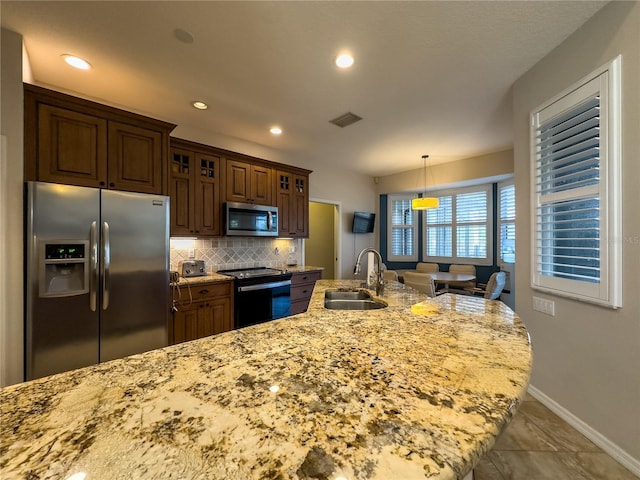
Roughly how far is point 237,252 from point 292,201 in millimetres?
1147

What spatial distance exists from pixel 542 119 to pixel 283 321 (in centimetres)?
253

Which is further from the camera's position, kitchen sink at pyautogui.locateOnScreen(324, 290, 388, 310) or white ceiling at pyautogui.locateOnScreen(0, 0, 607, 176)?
kitchen sink at pyautogui.locateOnScreen(324, 290, 388, 310)

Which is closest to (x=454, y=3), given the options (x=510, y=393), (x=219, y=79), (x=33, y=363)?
(x=219, y=79)

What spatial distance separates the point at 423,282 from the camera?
12.1 feet

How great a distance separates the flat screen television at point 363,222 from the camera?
5473mm

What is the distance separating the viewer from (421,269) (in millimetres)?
5457

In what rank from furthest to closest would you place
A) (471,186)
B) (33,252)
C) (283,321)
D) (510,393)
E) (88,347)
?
1. (471,186)
2. (88,347)
3. (33,252)
4. (283,321)
5. (510,393)

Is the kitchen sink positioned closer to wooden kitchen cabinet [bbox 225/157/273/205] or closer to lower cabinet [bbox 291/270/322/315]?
lower cabinet [bbox 291/270/322/315]

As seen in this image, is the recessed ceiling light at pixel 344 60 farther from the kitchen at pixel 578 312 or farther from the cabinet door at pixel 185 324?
the cabinet door at pixel 185 324

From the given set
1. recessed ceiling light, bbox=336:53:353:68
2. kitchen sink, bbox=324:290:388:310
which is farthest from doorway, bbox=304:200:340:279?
recessed ceiling light, bbox=336:53:353:68

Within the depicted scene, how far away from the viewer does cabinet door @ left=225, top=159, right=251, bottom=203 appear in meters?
3.43

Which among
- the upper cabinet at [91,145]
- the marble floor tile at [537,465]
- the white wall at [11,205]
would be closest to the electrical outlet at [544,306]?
the marble floor tile at [537,465]

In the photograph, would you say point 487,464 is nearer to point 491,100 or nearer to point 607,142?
point 607,142

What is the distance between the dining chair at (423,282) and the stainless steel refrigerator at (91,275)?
121 inches
